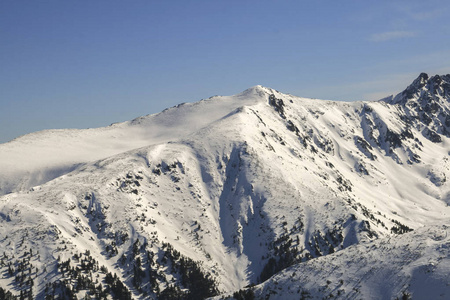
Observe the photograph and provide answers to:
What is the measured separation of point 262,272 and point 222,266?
1753 centimetres

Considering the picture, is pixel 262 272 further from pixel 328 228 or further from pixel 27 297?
pixel 27 297

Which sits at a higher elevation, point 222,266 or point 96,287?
point 96,287

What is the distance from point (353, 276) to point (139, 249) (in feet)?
294

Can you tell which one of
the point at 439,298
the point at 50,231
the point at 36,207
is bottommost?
the point at 439,298

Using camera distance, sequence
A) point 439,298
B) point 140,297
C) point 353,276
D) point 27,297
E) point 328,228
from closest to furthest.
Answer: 1. point 439,298
2. point 353,276
3. point 27,297
4. point 140,297
5. point 328,228

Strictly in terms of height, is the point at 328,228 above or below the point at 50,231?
below

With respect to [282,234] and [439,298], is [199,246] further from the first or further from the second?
[439,298]

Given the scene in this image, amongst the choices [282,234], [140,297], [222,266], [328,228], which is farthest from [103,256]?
[328,228]

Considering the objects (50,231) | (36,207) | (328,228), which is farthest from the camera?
(328,228)

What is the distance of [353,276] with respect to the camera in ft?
329

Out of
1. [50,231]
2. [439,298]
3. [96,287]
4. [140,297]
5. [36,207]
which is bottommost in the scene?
[439,298]

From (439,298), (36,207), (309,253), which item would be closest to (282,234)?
(309,253)

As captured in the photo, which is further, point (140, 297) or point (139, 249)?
point (139, 249)

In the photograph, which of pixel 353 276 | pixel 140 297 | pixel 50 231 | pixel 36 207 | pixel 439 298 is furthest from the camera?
pixel 36 207
